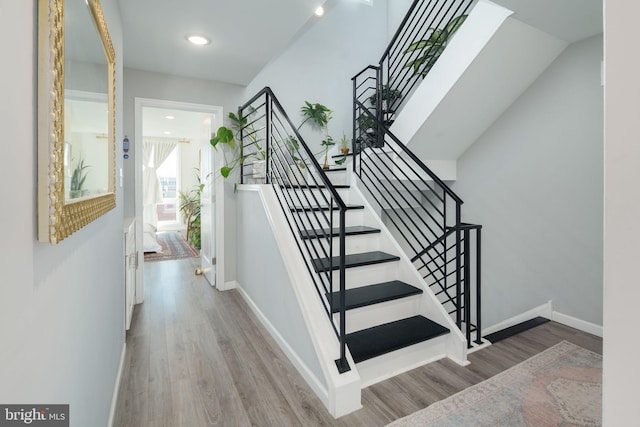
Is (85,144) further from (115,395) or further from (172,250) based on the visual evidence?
(172,250)

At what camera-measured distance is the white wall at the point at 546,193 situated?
269cm

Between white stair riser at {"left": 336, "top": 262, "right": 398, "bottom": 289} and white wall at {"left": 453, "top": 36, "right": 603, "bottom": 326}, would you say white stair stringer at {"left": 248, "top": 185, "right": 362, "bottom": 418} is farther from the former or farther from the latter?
white wall at {"left": 453, "top": 36, "right": 603, "bottom": 326}

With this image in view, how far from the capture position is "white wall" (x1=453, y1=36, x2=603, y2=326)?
269 cm

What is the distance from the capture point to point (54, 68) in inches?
25.9

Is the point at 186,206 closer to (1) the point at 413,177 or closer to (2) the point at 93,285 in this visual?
(1) the point at 413,177

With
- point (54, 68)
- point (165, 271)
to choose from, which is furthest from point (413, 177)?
point (165, 271)

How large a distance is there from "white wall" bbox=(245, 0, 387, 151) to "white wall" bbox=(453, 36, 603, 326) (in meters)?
2.44

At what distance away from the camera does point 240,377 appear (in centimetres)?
203

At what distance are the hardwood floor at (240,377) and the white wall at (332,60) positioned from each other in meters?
3.26

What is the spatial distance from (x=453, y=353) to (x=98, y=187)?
2.31m

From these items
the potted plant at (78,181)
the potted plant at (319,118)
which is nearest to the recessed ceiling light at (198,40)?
the potted plant at (78,181)

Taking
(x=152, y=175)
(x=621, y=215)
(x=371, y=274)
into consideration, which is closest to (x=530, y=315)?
(x=371, y=274)

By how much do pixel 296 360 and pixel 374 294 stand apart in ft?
2.30

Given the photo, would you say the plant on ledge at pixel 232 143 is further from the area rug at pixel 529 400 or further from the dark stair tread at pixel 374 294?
the area rug at pixel 529 400
